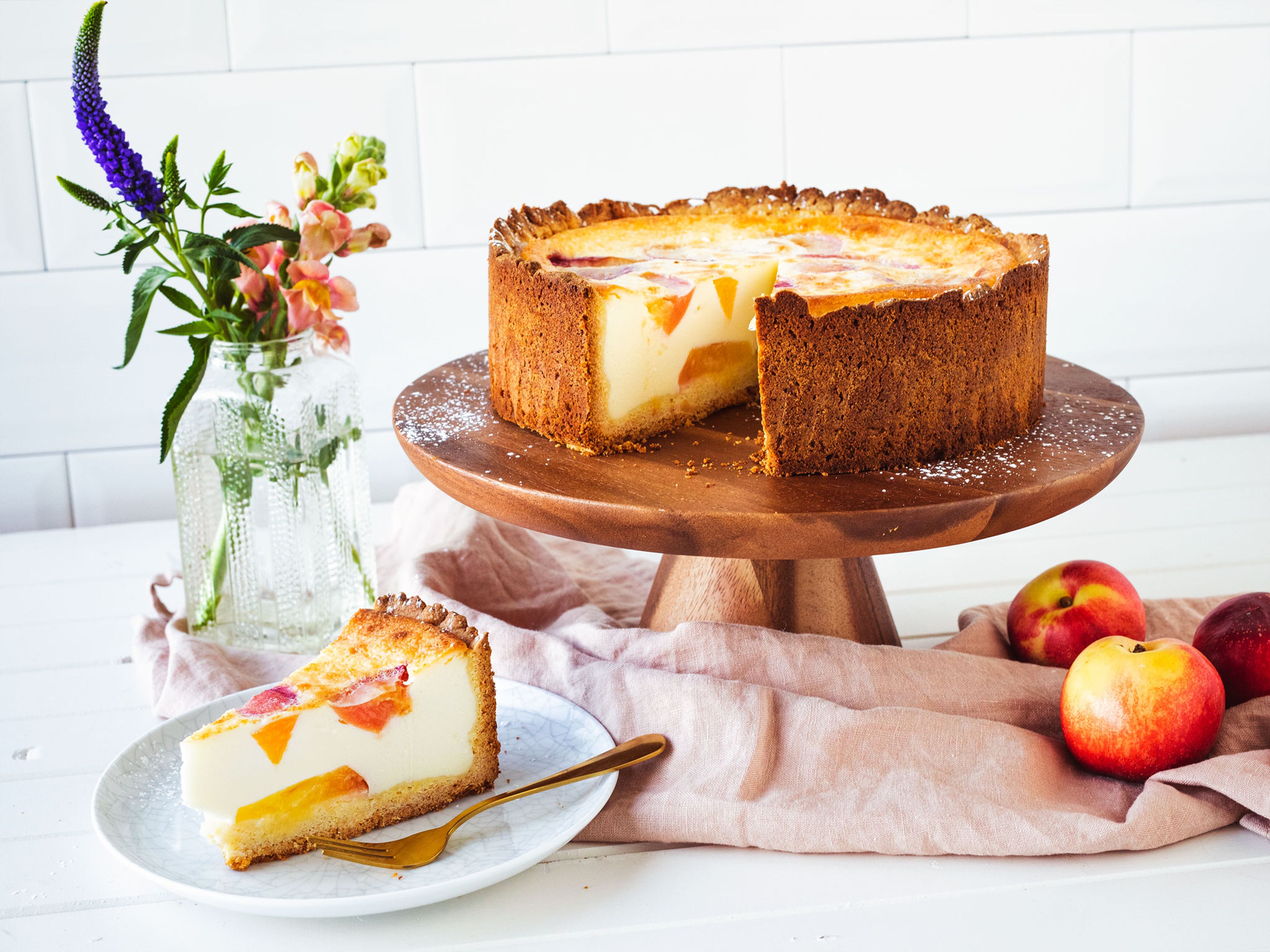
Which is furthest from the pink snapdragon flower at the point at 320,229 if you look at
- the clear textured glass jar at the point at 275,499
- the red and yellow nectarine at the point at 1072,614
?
the red and yellow nectarine at the point at 1072,614

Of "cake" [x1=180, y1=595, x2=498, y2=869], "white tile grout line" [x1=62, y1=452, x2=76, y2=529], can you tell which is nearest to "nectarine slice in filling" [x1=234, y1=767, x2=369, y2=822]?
"cake" [x1=180, y1=595, x2=498, y2=869]

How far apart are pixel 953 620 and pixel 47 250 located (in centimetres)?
179

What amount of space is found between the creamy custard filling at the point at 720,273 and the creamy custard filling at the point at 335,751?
456 mm

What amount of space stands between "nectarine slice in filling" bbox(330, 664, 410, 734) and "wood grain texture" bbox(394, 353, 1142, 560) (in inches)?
8.1

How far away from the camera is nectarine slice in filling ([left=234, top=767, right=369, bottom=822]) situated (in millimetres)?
1190

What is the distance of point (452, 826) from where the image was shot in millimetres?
1205

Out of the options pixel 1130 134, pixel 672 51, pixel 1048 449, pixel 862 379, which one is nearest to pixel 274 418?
pixel 862 379

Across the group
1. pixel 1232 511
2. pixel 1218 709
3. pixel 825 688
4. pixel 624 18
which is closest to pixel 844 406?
pixel 825 688

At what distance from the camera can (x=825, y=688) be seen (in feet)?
4.63

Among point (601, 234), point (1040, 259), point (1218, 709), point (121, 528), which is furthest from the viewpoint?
point (121, 528)

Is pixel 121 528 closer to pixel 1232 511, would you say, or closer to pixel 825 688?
pixel 825 688

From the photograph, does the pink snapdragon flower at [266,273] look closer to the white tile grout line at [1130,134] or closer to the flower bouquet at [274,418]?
the flower bouquet at [274,418]

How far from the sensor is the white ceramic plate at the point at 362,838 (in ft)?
3.65

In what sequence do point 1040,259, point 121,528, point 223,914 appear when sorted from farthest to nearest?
point 121,528, point 1040,259, point 223,914
